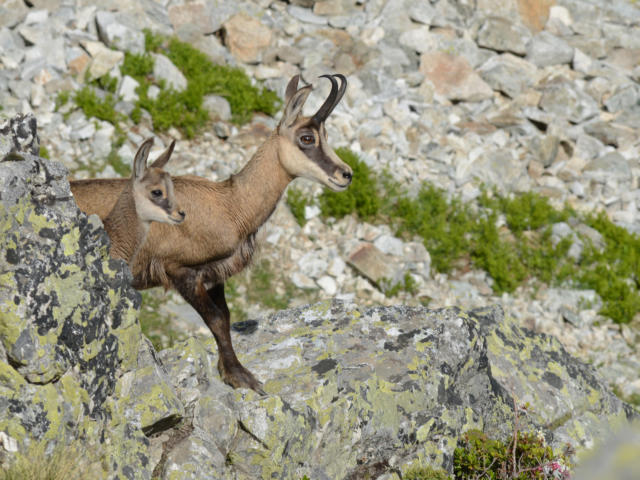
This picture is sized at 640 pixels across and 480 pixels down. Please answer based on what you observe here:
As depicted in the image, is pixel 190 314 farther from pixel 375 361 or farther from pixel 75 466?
pixel 75 466

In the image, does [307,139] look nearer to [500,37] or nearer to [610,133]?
[610,133]

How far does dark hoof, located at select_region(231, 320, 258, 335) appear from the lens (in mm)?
8182

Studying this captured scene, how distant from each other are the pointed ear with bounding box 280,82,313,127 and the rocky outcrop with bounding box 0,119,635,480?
220 centimetres

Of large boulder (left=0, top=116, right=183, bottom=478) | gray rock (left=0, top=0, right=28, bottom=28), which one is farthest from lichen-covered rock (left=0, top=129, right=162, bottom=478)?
gray rock (left=0, top=0, right=28, bottom=28)

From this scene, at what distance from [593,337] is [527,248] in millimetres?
2258

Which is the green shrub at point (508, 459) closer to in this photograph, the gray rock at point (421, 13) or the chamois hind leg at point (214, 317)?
the chamois hind leg at point (214, 317)

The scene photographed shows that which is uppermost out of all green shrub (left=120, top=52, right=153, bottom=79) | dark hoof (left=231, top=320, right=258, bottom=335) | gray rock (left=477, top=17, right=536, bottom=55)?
dark hoof (left=231, top=320, right=258, bottom=335)

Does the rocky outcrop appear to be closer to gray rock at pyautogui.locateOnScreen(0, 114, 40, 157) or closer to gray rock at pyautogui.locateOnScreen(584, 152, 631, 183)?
gray rock at pyautogui.locateOnScreen(0, 114, 40, 157)

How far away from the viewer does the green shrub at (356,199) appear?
14648mm

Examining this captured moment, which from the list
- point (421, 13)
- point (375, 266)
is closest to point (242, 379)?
point (375, 266)

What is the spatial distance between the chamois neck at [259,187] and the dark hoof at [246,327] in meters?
1.26

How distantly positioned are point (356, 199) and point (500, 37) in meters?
9.19

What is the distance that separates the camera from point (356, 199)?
582 inches

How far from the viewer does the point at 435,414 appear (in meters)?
6.95
